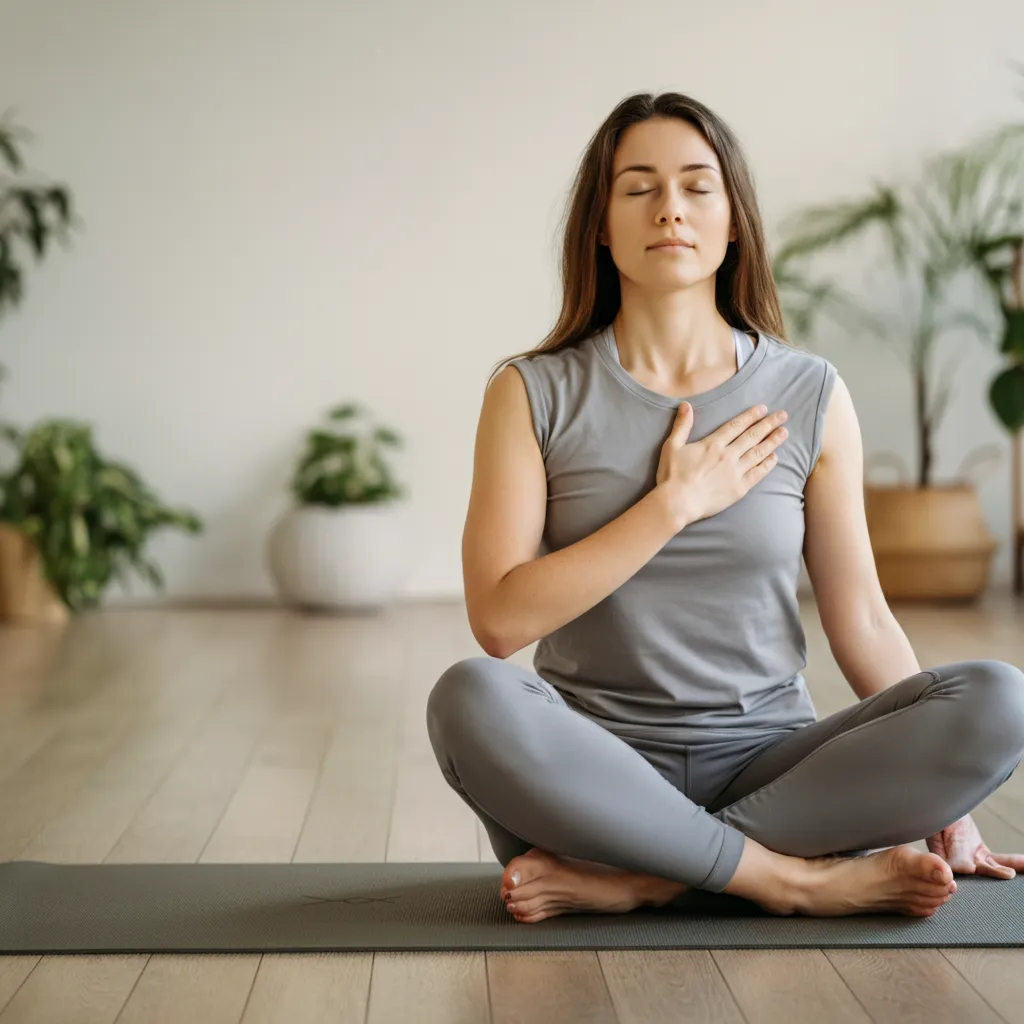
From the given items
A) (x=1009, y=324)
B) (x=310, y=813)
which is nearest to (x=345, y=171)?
(x=1009, y=324)

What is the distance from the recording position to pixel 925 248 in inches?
203

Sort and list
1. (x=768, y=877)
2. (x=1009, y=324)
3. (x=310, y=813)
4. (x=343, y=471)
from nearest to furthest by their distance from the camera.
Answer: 1. (x=768, y=877)
2. (x=310, y=813)
3. (x=1009, y=324)
4. (x=343, y=471)

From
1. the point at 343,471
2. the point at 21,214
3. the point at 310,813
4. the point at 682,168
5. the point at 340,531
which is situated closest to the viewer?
the point at 682,168

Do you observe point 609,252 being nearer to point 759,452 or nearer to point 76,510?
point 759,452

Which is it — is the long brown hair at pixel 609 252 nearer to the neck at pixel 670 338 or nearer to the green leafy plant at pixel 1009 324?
the neck at pixel 670 338

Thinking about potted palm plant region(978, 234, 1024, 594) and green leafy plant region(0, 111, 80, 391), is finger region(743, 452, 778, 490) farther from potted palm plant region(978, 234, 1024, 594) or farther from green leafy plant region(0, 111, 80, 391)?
green leafy plant region(0, 111, 80, 391)

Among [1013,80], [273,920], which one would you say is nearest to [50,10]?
[1013,80]

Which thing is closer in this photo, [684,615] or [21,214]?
[684,615]

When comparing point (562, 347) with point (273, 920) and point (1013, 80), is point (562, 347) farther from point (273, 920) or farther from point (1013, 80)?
point (1013, 80)

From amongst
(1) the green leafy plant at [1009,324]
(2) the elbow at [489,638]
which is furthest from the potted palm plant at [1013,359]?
(2) the elbow at [489,638]

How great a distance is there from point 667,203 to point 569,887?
773mm

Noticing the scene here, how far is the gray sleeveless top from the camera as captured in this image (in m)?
1.73

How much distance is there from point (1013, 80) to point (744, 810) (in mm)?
4099

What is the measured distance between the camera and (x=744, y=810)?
5.44 feet
